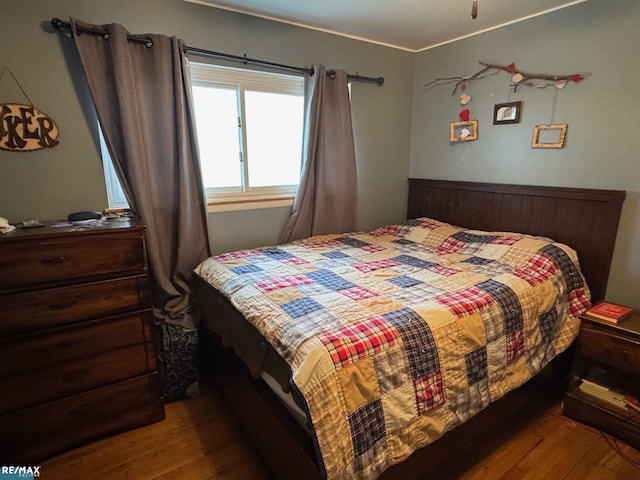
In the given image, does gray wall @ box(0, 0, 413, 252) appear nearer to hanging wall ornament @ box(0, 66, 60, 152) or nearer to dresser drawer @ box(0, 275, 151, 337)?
hanging wall ornament @ box(0, 66, 60, 152)

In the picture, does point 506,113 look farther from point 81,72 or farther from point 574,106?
point 81,72

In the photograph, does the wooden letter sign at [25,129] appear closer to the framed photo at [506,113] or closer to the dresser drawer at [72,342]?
the dresser drawer at [72,342]

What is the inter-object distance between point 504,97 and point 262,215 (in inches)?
77.0

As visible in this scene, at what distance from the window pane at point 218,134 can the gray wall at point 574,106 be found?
5.80 ft

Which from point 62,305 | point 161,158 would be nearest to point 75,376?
point 62,305

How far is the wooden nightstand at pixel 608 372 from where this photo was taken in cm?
173

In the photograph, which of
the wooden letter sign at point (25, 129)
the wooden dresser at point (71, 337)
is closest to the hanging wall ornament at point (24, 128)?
the wooden letter sign at point (25, 129)

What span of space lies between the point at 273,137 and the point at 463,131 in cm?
151

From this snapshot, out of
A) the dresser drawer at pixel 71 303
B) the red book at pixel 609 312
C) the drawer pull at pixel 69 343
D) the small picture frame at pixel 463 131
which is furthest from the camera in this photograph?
the small picture frame at pixel 463 131

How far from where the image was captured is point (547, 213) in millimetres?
2367

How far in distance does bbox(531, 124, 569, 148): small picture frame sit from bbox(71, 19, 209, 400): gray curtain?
88.9 inches

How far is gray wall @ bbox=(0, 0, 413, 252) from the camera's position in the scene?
1.74 m

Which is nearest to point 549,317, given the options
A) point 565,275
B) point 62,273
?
point 565,275

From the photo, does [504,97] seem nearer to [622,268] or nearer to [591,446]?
[622,268]
